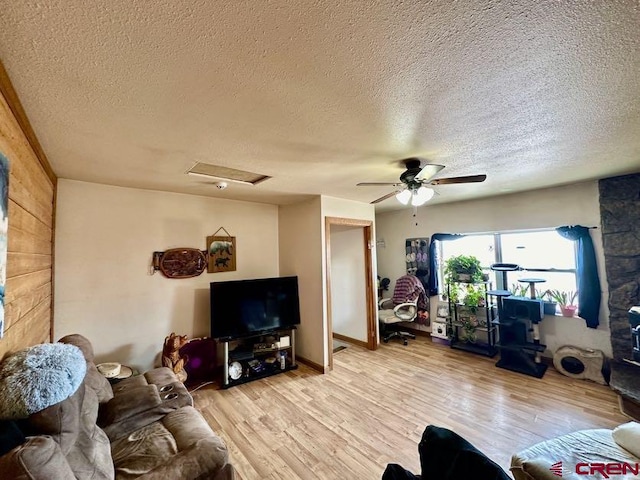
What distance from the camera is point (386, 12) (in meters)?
0.89

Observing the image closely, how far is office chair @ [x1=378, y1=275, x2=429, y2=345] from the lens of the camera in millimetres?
4594

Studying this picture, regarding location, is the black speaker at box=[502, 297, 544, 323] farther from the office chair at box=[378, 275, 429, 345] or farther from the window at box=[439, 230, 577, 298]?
the office chair at box=[378, 275, 429, 345]

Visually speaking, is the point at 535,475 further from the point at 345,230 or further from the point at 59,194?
the point at 59,194

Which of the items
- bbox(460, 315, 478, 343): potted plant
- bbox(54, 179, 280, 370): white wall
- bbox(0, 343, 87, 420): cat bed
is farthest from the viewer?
bbox(460, 315, 478, 343): potted plant

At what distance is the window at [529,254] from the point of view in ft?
11.8

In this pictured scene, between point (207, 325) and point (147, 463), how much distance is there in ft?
7.05

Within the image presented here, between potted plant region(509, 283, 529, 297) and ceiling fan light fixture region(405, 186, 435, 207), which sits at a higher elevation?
ceiling fan light fixture region(405, 186, 435, 207)

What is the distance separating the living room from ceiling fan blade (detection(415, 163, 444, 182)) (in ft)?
0.51

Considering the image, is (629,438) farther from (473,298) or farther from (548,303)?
(473,298)

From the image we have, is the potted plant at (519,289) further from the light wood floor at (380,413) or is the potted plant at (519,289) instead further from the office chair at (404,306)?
the office chair at (404,306)

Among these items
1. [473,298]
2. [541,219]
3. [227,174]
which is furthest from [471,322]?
[227,174]

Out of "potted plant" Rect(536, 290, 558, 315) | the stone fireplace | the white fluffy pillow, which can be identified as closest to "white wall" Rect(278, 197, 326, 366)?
the white fluffy pillow

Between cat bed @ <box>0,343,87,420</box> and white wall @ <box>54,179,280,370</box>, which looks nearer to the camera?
cat bed @ <box>0,343,87,420</box>

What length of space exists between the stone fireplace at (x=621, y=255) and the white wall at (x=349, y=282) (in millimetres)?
2983
